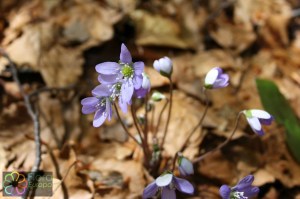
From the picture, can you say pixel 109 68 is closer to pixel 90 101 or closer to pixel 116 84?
pixel 116 84

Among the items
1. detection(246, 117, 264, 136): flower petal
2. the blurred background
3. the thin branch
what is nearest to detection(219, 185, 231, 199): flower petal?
detection(246, 117, 264, 136): flower petal

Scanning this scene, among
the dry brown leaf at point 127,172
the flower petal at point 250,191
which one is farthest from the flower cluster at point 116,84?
the flower petal at point 250,191

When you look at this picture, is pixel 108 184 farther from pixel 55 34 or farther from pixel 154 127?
pixel 55 34

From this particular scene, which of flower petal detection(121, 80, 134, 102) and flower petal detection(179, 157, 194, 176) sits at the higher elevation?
flower petal detection(121, 80, 134, 102)

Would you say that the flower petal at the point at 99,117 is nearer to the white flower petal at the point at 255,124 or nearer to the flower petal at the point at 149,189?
the flower petal at the point at 149,189

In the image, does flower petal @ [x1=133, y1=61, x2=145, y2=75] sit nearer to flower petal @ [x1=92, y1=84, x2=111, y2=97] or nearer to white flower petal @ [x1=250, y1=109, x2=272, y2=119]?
flower petal @ [x1=92, y1=84, x2=111, y2=97]

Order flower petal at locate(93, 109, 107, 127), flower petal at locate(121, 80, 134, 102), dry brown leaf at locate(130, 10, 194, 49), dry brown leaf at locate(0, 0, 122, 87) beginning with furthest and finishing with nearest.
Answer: dry brown leaf at locate(130, 10, 194, 49) → dry brown leaf at locate(0, 0, 122, 87) → flower petal at locate(93, 109, 107, 127) → flower petal at locate(121, 80, 134, 102)

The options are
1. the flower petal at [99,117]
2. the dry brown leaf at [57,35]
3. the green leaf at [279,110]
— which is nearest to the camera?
the flower petal at [99,117]
